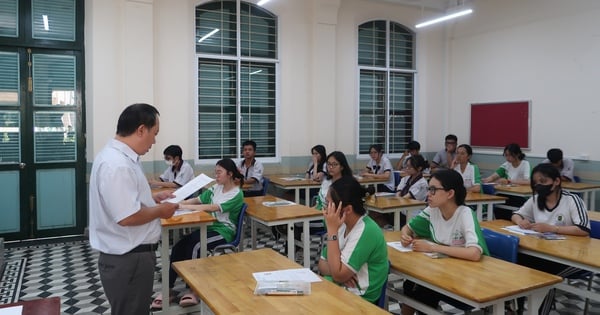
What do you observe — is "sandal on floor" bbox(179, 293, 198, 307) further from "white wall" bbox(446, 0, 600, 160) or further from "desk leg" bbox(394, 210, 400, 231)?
"white wall" bbox(446, 0, 600, 160)

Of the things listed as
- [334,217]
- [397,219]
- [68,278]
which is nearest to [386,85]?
[397,219]

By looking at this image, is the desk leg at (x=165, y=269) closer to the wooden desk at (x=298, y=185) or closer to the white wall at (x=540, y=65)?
the wooden desk at (x=298, y=185)

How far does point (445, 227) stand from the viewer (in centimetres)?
271

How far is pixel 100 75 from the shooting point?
232 inches

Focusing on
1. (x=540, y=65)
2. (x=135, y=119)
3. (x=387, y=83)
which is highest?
(x=540, y=65)

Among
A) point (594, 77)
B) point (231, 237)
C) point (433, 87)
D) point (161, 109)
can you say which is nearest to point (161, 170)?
point (161, 109)

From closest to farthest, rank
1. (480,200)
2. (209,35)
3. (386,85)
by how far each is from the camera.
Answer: (480,200)
(209,35)
(386,85)

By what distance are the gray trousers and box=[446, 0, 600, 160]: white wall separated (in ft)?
21.3

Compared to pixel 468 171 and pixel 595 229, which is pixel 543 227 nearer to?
pixel 595 229

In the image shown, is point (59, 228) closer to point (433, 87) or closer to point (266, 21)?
point (266, 21)

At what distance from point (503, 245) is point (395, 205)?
1672 mm

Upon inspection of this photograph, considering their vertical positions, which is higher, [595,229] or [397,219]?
[595,229]

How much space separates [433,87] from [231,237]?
6.18 metres

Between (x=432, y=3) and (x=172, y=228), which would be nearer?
(x=172, y=228)
